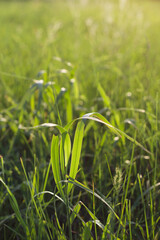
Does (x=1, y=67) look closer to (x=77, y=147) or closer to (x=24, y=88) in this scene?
(x=24, y=88)

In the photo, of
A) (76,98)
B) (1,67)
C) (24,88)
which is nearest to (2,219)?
(76,98)

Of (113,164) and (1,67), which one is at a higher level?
(1,67)

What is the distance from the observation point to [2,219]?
82cm

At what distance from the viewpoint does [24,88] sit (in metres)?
1.65

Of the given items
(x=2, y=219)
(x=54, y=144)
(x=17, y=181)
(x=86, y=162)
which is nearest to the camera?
(x=54, y=144)

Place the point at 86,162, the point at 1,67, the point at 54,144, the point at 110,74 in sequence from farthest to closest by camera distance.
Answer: the point at 110,74, the point at 1,67, the point at 86,162, the point at 54,144

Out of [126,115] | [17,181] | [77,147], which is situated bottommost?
[17,181]

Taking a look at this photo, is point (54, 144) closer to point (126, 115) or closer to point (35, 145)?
point (35, 145)

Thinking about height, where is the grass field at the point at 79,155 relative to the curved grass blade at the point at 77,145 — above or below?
below

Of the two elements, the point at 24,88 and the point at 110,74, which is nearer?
the point at 24,88

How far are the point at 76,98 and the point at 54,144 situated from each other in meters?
0.72

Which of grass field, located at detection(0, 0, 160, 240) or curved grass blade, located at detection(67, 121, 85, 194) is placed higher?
curved grass blade, located at detection(67, 121, 85, 194)

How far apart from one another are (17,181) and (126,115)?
62cm

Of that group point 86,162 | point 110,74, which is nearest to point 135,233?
point 86,162
